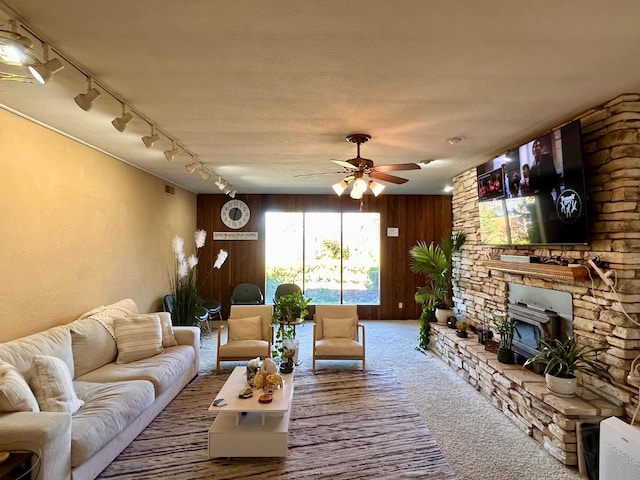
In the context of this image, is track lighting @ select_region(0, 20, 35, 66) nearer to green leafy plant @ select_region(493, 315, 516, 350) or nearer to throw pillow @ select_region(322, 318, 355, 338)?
throw pillow @ select_region(322, 318, 355, 338)

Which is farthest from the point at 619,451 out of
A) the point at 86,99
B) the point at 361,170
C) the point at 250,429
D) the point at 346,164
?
the point at 86,99

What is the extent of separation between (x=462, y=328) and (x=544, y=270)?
1.72 metres

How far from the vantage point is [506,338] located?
3752 millimetres

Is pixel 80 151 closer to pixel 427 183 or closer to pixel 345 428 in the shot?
pixel 345 428

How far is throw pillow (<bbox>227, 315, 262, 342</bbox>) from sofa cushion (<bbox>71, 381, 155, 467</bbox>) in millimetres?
1554

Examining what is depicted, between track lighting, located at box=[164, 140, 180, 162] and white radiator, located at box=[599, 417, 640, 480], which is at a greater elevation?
track lighting, located at box=[164, 140, 180, 162]

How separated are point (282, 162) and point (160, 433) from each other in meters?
3.22

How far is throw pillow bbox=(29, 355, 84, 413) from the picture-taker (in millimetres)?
2404

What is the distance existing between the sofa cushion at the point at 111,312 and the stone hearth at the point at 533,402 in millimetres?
3896

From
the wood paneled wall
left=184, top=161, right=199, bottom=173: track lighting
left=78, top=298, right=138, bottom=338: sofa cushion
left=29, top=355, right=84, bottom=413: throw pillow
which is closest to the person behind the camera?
left=29, top=355, right=84, bottom=413: throw pillow

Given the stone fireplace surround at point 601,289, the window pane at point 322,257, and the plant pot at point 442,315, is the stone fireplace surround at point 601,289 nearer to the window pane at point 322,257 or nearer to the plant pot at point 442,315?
the plant pot at point 442,315

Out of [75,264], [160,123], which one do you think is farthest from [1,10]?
[75,264]

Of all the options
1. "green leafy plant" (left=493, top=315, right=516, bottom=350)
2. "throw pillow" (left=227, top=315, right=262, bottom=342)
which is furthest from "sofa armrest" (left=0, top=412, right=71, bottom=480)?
"green leafy plant" (left=493, top=315, right=516, bottom=350)

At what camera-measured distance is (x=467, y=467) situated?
8.36 feet
